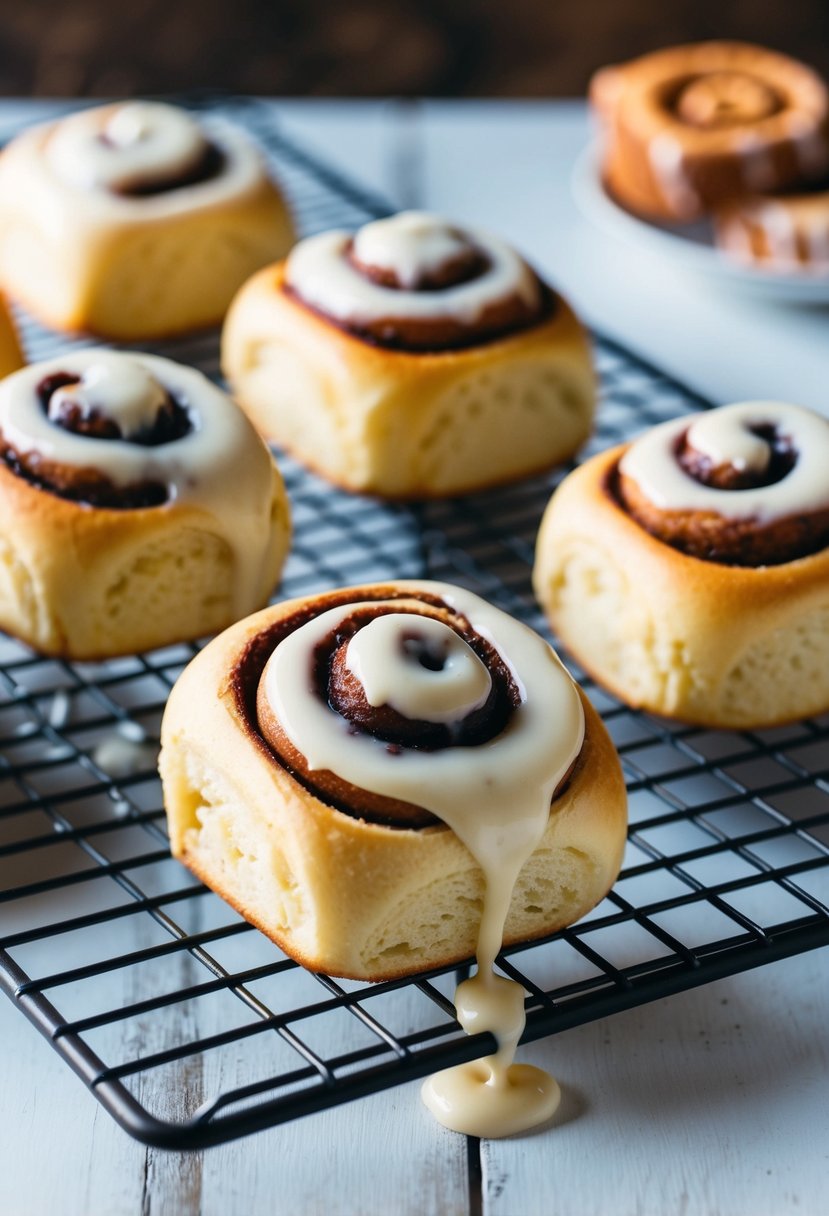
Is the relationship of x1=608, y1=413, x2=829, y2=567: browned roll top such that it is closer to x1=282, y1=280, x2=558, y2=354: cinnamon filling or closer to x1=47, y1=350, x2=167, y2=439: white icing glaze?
x1=282, y1=280, x2=558, y2=354: cinnamon filling

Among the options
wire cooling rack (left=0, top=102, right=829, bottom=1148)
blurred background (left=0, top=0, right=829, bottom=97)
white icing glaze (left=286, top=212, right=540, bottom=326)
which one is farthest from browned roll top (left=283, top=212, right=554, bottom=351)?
blurred background (left=0, top=0, right=829, bottom=97)

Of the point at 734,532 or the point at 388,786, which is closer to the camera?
the point at 388,786

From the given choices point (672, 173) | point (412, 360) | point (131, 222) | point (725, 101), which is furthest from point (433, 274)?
point (725, 101)

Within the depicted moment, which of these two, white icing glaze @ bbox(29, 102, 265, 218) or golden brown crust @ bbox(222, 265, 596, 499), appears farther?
white icing glaze @ bbox(29, 102, 265, 218)

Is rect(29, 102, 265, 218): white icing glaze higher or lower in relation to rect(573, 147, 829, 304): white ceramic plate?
higher

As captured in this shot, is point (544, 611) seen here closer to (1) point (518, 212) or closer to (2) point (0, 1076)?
(2) point (0, 1076)

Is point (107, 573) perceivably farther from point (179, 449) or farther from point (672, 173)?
point (672, 173)
